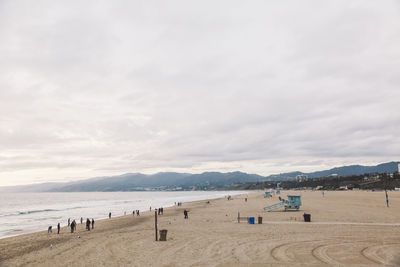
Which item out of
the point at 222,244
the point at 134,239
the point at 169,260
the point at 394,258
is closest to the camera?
the point at 394,258

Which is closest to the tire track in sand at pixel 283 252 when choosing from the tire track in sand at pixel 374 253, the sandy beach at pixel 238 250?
the sandy beach at pixel 238 250

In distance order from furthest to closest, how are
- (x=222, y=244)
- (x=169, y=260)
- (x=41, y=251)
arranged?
(x=41, y=251), (x=222, y=244), (x=169, y=260)

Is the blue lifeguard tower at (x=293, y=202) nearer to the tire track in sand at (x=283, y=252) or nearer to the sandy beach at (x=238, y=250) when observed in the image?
the sandy beach at (x=238, y=250)

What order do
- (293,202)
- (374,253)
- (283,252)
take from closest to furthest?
(374,253)
(283,252)
(293,202)

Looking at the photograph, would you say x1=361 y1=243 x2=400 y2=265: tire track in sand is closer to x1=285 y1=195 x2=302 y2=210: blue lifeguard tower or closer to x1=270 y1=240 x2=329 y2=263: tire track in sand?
x1=270 y1=240 x2=329 y2=263: tire track in sand

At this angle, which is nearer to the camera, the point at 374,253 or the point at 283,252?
the point at 374,253

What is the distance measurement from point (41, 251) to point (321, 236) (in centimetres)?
2100

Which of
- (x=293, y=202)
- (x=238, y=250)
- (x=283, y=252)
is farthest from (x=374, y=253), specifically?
(x=293, y=202)

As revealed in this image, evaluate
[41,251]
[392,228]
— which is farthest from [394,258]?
[41,251]

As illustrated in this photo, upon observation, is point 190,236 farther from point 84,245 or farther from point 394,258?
point 394,258

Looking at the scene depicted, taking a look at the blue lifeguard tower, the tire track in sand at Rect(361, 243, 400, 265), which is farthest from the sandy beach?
the blue lifeguard tower

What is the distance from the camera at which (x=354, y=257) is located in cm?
1419

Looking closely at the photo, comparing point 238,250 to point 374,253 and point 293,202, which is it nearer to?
point 374,253

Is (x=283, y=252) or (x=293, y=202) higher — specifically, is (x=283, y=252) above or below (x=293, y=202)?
below
